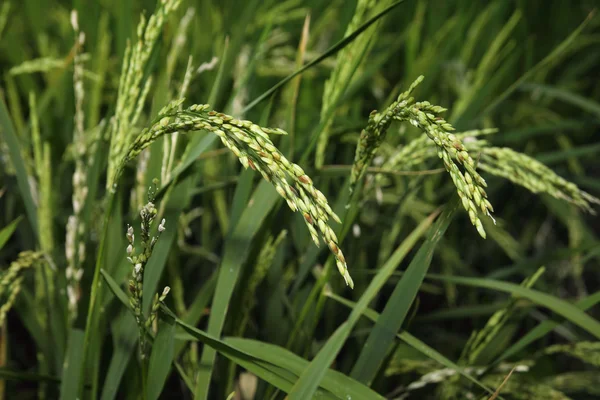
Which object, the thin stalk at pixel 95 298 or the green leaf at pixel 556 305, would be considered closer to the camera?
the thin stalk at pixel 95 298

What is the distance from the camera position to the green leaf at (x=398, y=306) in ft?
2.56

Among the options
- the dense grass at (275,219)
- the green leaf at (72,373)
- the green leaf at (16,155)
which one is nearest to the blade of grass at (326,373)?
the dense grass at (275,219)

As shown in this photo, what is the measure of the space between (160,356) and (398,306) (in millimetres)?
307

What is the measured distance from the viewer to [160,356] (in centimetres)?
77

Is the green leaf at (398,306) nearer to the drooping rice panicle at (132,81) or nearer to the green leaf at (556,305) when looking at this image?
the green leaf at (556,305)

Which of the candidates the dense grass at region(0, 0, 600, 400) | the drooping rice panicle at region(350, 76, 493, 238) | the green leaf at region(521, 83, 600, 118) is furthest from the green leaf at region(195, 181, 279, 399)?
the green leaf at region(521, 83, 600, 118)

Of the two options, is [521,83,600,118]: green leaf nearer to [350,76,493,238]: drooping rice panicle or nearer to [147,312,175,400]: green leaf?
[350,76,493,238]: drooping rice panicle

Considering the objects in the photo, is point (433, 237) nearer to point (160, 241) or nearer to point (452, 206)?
point (452, 206)

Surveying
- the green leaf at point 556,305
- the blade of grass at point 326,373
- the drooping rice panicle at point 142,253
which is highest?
the drooping rice panicle at point 142,253

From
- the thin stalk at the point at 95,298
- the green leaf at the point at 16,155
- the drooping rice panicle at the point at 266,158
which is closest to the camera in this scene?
the drooping rice panicle at the point at 266,158

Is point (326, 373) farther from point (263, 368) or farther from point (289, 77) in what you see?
point (289, 77)

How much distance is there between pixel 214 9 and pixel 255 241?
3.85ft

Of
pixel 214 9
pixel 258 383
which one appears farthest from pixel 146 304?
pixel 214 9

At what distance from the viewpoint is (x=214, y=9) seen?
1932 mm
